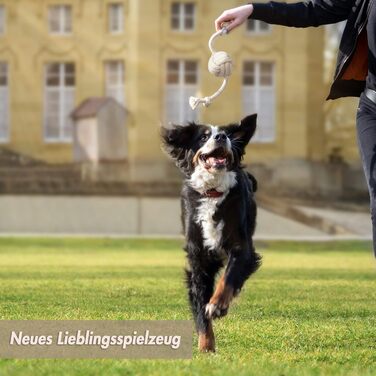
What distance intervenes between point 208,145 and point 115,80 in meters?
49.7

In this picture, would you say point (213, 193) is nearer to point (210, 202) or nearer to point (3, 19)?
point (210, 202)

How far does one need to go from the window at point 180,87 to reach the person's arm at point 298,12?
4894 centimetres

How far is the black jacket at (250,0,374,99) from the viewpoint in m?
10.0

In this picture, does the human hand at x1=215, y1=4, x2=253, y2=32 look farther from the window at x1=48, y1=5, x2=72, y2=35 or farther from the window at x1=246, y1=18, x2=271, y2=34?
the window at x1=48, y1=5, x2=72, y2=35

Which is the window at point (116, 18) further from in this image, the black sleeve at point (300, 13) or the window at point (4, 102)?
the black sleeve at point (300, 13)

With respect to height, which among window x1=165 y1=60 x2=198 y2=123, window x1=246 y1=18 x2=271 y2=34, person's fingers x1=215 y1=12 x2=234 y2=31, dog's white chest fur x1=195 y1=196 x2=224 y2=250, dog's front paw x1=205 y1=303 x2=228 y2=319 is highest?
person's fingers x1=215 y1=12 x2=234 y2=31

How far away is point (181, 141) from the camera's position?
1115 cm

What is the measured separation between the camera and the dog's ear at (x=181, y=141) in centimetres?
1110

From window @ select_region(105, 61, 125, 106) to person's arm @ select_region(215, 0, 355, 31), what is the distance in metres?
49.6

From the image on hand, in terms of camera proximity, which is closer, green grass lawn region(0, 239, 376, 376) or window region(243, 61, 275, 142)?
green grass lawn region(0, 239, 376, 376)

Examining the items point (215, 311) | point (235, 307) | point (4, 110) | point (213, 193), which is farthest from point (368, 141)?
point (4, 110)

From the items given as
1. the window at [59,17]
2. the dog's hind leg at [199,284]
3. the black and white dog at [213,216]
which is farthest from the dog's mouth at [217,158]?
the window at [59,17]

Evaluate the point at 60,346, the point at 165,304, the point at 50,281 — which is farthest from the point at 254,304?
the point at 60,346

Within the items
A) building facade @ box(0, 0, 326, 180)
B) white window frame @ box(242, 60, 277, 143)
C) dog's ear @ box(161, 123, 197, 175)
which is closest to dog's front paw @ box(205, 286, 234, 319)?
dog's ear @ box(161, 123, 197, 175)
